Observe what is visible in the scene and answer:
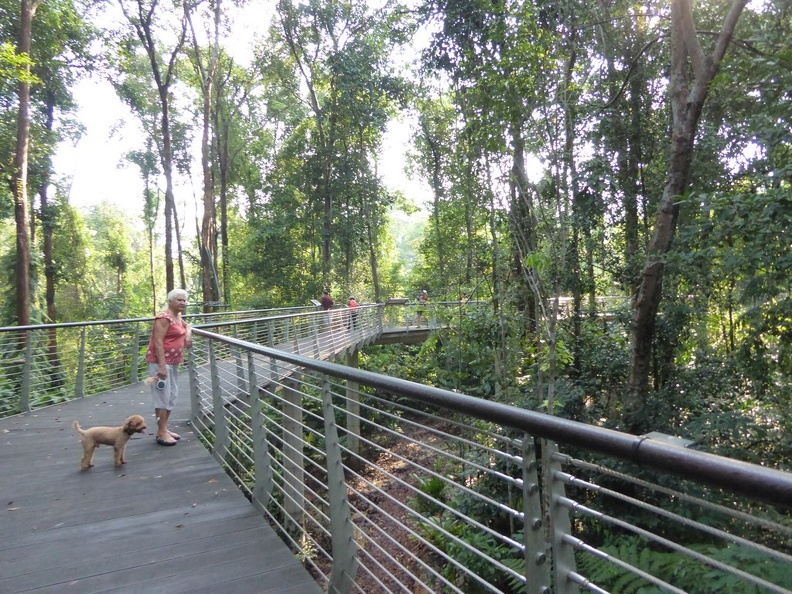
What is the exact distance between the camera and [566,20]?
27.7 feet

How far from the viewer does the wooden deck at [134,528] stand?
8.87 feet

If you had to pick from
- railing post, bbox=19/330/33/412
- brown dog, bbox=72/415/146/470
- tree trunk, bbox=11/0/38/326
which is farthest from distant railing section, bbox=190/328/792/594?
tree trunk, bbox=11/0/38/326

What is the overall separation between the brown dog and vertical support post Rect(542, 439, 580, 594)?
4074 mm

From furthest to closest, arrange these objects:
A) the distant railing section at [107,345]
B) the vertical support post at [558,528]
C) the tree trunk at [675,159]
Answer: the distant railing section at [107,345]
the tree trunk at [675,159]
the vertical support post at [558,528]

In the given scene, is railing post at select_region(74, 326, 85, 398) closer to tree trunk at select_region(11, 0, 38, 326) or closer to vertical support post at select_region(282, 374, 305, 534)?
vertical support post at select_region(282, 374, 305, 534)

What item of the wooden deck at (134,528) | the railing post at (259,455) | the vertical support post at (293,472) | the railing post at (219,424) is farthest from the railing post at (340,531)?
the railing post at (219,424)

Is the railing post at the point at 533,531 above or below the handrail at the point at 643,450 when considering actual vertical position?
below

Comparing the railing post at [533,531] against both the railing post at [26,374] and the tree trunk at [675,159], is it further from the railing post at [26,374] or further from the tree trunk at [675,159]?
the railing post at [26,374]

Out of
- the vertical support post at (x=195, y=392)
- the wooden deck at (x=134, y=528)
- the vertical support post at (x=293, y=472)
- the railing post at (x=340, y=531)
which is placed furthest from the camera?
the vertical support post at (x=195, y=392)

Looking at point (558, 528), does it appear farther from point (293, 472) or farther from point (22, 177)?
point (22, 177)

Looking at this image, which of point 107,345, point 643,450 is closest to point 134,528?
point 643,450

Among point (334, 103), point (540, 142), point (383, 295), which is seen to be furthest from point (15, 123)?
point (383, 295)

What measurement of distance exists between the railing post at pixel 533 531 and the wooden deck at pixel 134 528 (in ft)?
Result: 4.93

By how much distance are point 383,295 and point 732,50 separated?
26609mm
